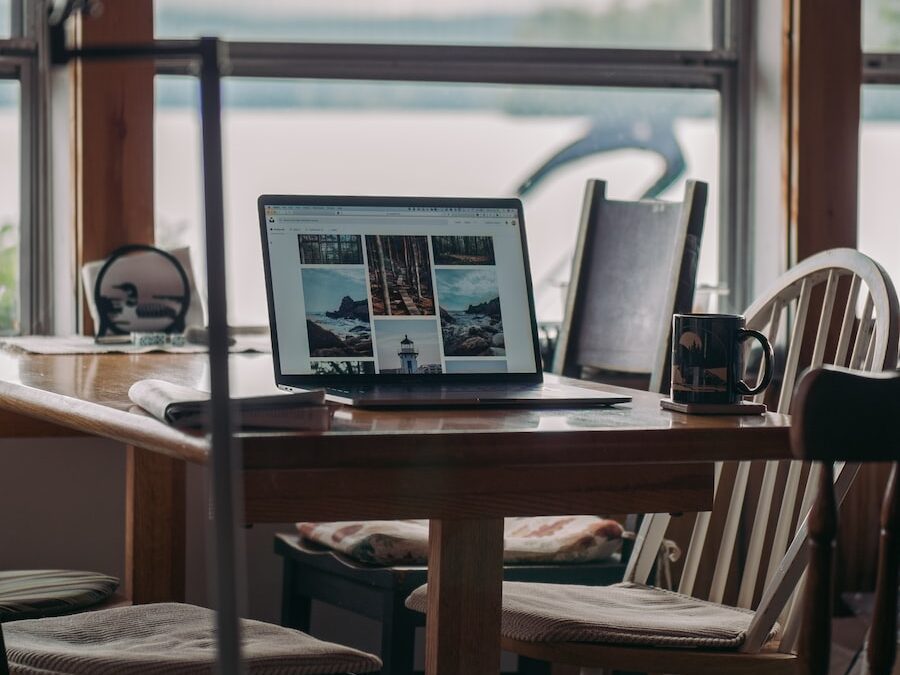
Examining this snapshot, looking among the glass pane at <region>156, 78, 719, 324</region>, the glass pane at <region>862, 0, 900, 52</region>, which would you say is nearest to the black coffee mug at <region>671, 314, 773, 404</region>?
the glass pane at <region>156, 78, 719, 324</region>

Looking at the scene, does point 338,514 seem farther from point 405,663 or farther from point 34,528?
point 34,528

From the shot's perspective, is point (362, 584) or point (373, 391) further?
point (362, 584)

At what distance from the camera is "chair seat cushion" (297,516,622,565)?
2.01m

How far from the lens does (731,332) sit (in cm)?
131

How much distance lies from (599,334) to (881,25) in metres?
1.39

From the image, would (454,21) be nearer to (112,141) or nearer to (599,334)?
(112,141)

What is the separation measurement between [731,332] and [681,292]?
0.66 meters

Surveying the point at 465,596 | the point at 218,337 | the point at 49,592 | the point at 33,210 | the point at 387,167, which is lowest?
the point at 49,592

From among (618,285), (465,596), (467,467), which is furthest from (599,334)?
(467,467)

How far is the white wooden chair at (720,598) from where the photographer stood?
4.62 ft

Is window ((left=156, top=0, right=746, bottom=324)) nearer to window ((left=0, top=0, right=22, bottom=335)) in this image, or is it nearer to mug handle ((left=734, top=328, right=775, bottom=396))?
window ((left=0, top=0, right=22, bottom=335))

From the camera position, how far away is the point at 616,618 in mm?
1476

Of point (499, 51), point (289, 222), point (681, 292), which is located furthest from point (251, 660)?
point (499, 51)

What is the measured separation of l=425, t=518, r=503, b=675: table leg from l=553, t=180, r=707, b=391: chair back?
90 centimetres
